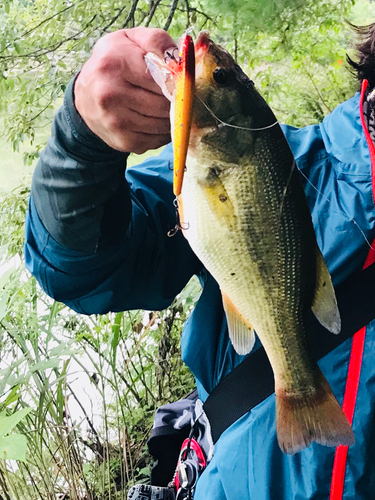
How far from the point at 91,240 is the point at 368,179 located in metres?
0.62

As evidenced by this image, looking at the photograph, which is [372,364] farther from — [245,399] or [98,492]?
[98,492]

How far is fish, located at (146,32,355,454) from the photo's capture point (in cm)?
64

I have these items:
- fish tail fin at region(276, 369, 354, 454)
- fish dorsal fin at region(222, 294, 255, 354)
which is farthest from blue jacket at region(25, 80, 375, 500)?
fish dorsal fin at region(222, 294, 255, 354)

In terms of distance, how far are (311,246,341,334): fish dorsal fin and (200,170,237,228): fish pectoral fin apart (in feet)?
0.53

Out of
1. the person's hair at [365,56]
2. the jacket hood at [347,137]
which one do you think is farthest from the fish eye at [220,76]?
the person's hair at [365,56]

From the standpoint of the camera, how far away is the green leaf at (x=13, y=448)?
3.08ft

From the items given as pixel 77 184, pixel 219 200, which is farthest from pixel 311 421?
pixel 77 184

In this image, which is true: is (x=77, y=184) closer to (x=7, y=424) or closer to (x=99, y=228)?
(x=99, y=228)

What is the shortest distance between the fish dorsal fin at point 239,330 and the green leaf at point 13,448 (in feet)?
1.89

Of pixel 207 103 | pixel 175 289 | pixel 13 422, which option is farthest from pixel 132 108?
pixel 13 422

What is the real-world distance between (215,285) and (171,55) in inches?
23.2

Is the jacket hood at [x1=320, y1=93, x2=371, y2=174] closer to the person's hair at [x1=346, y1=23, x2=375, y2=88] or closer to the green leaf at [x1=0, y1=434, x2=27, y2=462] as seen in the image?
the person's hair at [x1=346, y1=23, x2=375, y2=88]

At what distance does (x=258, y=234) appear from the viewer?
69 cm

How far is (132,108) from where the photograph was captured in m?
0.59
